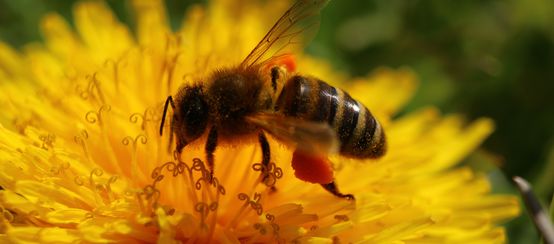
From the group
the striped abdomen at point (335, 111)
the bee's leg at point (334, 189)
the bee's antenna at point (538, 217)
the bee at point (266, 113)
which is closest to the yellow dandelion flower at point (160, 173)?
the bee's leg at point (334, 189)

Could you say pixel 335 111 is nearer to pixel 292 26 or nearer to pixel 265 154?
pixel 265 154

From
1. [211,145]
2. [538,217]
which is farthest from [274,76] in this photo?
[538,217]

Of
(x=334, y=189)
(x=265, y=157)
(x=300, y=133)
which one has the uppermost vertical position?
(x=265, y=157)

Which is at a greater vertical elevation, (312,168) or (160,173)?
(160,173)

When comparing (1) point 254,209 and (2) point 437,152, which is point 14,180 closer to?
(1) point 254,209

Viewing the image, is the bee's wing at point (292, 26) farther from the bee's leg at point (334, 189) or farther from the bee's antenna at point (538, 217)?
the bee's antenna at point (538, 217)

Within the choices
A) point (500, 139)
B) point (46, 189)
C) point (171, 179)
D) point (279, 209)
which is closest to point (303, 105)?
point (279, 209)
